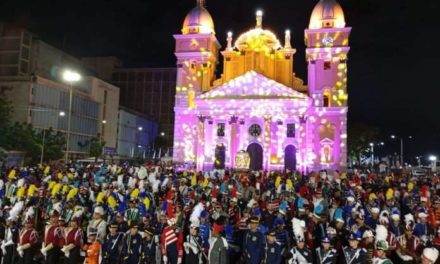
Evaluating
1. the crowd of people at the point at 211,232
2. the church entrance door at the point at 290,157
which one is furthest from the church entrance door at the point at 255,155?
the crowd of people at the point at 211,232

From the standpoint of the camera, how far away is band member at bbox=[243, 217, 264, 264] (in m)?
9.66

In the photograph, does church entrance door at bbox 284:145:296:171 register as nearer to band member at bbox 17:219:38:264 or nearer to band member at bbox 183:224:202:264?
band member at bbox 183:224:202:264

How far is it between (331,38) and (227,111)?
46.9ft

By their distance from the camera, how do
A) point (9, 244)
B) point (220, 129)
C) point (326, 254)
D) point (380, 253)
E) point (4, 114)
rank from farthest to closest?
1. point (220, 129)
2. point (4, 114)
3. point (9, 244)
4. point (326, 254)
5. point (380, 253)

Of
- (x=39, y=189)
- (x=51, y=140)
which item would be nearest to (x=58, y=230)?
(x=39, y=189)

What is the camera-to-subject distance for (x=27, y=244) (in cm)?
1096

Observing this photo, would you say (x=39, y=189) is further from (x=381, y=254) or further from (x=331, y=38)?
(x=331, y=38)

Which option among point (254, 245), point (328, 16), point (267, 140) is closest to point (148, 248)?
point (254, 245)

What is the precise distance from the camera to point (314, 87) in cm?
4719

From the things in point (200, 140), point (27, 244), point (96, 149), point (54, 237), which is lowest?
point (27, 244)

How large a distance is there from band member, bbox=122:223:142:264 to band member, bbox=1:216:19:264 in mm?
3522

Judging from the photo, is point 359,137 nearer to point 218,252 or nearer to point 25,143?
point 25,143

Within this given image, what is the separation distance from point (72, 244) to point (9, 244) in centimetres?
216

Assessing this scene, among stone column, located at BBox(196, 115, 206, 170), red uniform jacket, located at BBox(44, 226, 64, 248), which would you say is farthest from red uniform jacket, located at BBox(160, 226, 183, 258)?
stone column, located at BBox(196, 115, 206, 170)
